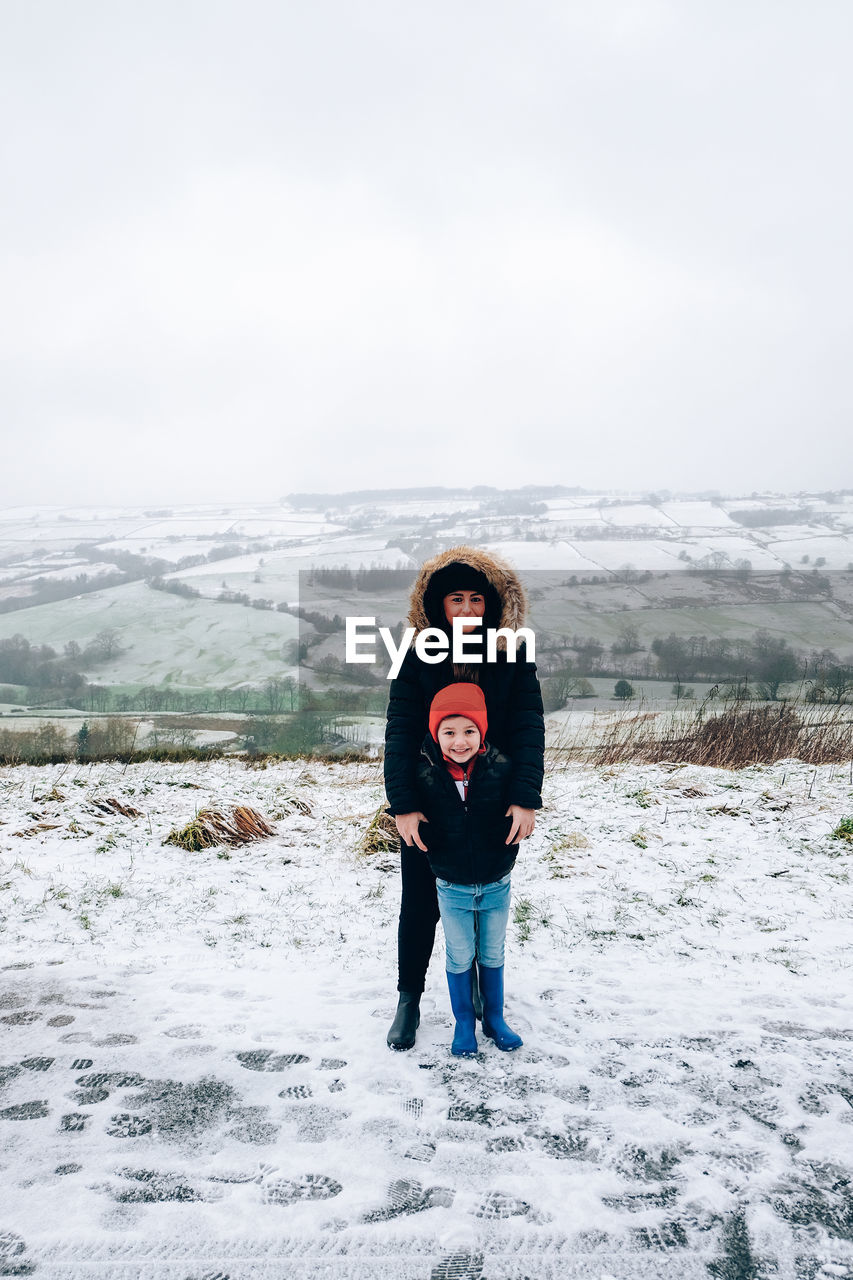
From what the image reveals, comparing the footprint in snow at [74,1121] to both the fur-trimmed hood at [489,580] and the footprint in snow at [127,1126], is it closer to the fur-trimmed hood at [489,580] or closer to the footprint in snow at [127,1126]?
the footprint in snow at [127,1126]

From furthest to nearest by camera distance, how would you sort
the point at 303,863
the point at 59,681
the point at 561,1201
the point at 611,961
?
the point at 59,681 < the point at 303,863 < the point at 611,961 < the point at 561,1201

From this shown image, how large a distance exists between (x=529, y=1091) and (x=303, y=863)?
355 cm

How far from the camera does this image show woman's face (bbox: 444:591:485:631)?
300cm

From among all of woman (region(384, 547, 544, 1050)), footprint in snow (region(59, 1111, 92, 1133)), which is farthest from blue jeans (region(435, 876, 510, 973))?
footprint in snow (region(59, 1111, 92, 1133))

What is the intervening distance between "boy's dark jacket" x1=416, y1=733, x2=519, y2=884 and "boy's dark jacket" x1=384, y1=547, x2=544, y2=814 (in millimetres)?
70

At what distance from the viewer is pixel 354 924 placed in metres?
4.45

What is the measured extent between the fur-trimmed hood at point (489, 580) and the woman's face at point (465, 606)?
106 mm

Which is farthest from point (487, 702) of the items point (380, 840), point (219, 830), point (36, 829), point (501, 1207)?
point (36, 829)

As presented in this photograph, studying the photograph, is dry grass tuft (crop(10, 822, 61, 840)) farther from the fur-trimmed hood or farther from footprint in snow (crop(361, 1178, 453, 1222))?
footprint in snow (crop(361, 1178, 453, 1222))

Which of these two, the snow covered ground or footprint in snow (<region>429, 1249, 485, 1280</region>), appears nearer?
footprint in snow (<region>429, 1249, 485, 1280</region>)

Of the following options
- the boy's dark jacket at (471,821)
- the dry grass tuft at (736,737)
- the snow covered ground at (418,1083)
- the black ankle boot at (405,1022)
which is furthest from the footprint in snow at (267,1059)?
the dry grass tuft at (736,737)

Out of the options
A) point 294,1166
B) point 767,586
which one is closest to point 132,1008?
point 294,1166

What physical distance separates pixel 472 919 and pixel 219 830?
4145 millimetres

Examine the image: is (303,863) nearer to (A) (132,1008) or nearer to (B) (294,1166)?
(A) (132,1008)
